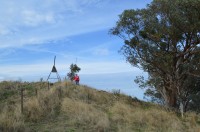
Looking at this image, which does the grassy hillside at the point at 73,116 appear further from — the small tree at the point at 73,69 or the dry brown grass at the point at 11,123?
the small tree at the point at 73,69

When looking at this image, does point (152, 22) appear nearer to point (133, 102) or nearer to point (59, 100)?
point (133, 102)

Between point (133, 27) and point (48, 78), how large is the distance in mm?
7674

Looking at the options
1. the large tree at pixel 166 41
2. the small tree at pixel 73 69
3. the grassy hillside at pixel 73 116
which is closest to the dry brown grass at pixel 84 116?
the grassy hillside at pixel 73 116

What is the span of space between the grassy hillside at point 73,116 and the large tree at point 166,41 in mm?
3790

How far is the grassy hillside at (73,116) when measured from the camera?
43.4 feet

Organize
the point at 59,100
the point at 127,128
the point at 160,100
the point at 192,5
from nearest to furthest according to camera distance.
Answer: the point at 127,128 < the point at 59,100 < the point at 192,5 < the point at 160,100

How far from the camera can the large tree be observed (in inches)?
813

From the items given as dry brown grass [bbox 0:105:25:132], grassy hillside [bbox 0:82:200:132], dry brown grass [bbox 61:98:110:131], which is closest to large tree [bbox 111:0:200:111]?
grassy hillside [bbox 0:82:200:132]

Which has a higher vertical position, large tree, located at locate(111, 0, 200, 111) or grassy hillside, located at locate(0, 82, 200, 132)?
large tree, located at locate(111, 0, 200, 111)

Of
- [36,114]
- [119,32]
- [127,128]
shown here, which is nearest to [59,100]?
[36,114]

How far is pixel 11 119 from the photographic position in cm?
1255

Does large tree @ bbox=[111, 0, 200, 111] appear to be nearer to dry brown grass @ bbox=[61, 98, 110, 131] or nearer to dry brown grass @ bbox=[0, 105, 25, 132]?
dry brown grass @ bbox=[61, 98, 110, 131]

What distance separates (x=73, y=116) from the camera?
15000 millimetres

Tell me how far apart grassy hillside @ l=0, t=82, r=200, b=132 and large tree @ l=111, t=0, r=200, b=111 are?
12.4 ft
